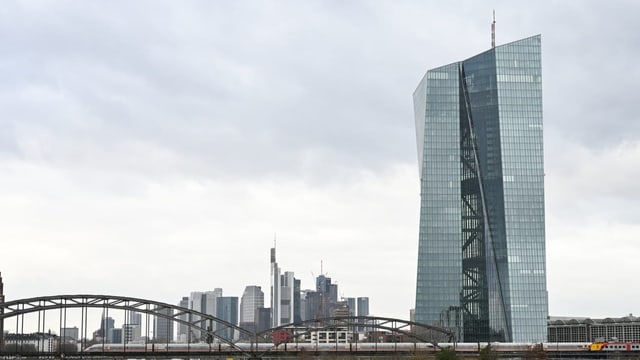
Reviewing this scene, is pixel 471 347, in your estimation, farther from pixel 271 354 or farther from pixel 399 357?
pixel 271 354

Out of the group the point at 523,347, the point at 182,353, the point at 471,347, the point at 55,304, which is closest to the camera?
the point at 55,304

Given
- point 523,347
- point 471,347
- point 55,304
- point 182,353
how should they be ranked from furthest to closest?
1. point 523,347
2. point 471,347
3. point 182,353
4. point 55,304

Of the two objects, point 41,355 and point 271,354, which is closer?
point 41,355

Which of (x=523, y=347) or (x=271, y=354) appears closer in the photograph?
(x=271, y=354)

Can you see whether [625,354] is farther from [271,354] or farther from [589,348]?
[271,354]

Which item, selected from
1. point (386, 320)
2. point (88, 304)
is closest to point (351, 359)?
point (386, 320)

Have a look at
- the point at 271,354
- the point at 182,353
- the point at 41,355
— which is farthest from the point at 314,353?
the point at 41,355

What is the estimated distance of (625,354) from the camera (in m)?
180

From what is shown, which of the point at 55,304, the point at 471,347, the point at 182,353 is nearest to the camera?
the point at 55,304

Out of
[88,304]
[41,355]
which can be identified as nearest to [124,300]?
[88,304]

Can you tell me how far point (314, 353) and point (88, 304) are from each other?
1511 inches

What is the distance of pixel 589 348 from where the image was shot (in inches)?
7082

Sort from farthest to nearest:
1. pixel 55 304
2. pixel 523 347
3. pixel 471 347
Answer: pixel 523 347 → pixel 471 347 → pixel 55 304

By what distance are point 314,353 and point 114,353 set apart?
3173 centimetres
